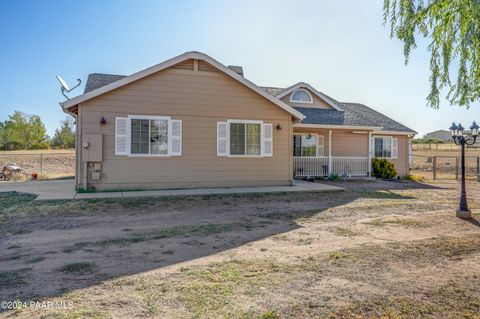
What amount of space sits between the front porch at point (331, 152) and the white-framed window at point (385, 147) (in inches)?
39.1

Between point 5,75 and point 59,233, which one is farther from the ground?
point 5,75

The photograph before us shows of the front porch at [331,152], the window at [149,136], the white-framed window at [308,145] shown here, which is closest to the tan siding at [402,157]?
the front porch at [331,152]

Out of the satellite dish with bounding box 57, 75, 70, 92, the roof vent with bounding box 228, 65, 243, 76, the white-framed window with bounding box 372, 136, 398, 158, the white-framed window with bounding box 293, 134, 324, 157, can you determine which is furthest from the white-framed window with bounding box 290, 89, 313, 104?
the satellite dish with bounding box 57, 75, 70, 92

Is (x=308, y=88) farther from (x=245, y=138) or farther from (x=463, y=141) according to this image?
→ (x=463, y=141)

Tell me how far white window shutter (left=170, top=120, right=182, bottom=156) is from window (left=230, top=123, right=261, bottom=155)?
1.99 metres

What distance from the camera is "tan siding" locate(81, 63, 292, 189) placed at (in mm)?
10594

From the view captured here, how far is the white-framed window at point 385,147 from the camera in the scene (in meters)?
17.6

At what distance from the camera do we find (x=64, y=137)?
1668 inches

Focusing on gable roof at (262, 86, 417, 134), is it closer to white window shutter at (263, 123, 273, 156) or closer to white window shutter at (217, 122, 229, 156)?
white window shutter at (263, 123, 273, 156)

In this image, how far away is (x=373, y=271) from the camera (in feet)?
12.5

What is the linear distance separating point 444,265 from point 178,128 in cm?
906

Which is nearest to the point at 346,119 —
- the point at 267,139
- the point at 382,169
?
the point at 382,169

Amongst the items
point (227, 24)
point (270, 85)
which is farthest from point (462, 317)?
point (270, 85)

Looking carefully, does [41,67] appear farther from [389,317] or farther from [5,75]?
[389,317]
